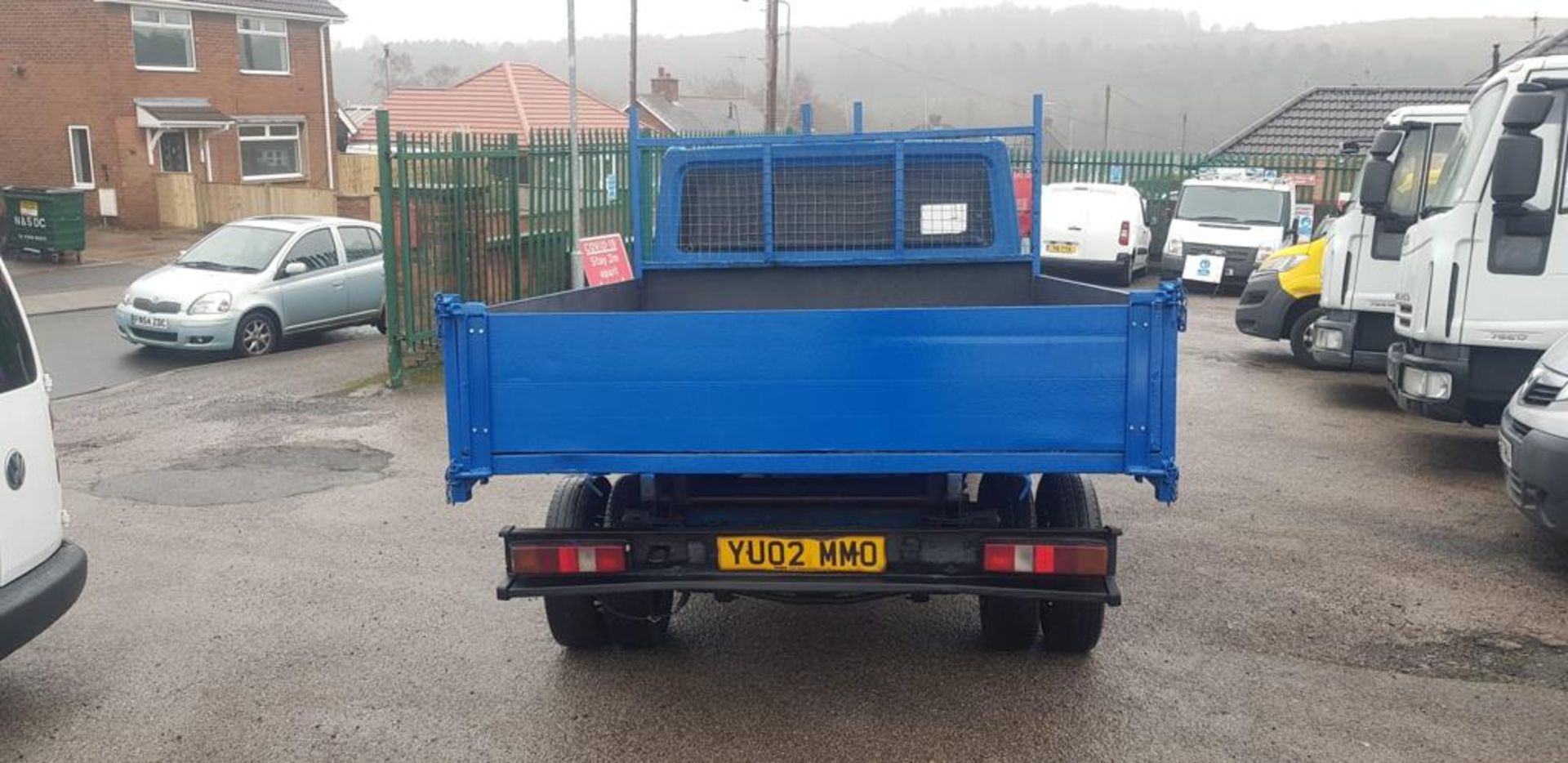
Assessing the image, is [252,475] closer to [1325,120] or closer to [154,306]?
[154,306]

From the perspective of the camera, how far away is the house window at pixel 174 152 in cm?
3083

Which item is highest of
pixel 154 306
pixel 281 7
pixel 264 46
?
pixel 281 7

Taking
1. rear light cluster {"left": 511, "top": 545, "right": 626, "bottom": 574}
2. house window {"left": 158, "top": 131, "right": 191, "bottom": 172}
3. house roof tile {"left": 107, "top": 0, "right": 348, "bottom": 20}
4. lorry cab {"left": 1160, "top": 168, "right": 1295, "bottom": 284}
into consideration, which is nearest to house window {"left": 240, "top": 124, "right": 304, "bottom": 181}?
house window {"left": 158, "top": 131, "right": 191, "bottom": 172}

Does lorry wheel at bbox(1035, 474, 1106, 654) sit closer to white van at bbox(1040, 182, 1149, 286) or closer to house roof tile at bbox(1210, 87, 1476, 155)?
white van at bbox(1040, 182, 1149, 286)

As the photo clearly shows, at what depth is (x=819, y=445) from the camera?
422 cm

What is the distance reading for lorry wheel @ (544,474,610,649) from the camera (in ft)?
16.5

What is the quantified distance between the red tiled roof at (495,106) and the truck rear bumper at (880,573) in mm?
37425

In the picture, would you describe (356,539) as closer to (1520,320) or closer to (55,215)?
(1520,320)

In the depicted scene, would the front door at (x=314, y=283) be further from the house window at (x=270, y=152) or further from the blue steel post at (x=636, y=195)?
the house window at (x=270, y=152)

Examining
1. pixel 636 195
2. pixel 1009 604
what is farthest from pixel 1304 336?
pixel 1009 604

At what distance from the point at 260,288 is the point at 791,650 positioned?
35.0 feet

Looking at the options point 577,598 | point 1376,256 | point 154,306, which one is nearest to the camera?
point 577,598

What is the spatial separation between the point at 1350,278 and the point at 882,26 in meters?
114

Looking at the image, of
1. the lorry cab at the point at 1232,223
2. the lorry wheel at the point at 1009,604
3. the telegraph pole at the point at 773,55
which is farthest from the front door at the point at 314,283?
the telegraph pole at the point at 773,55
